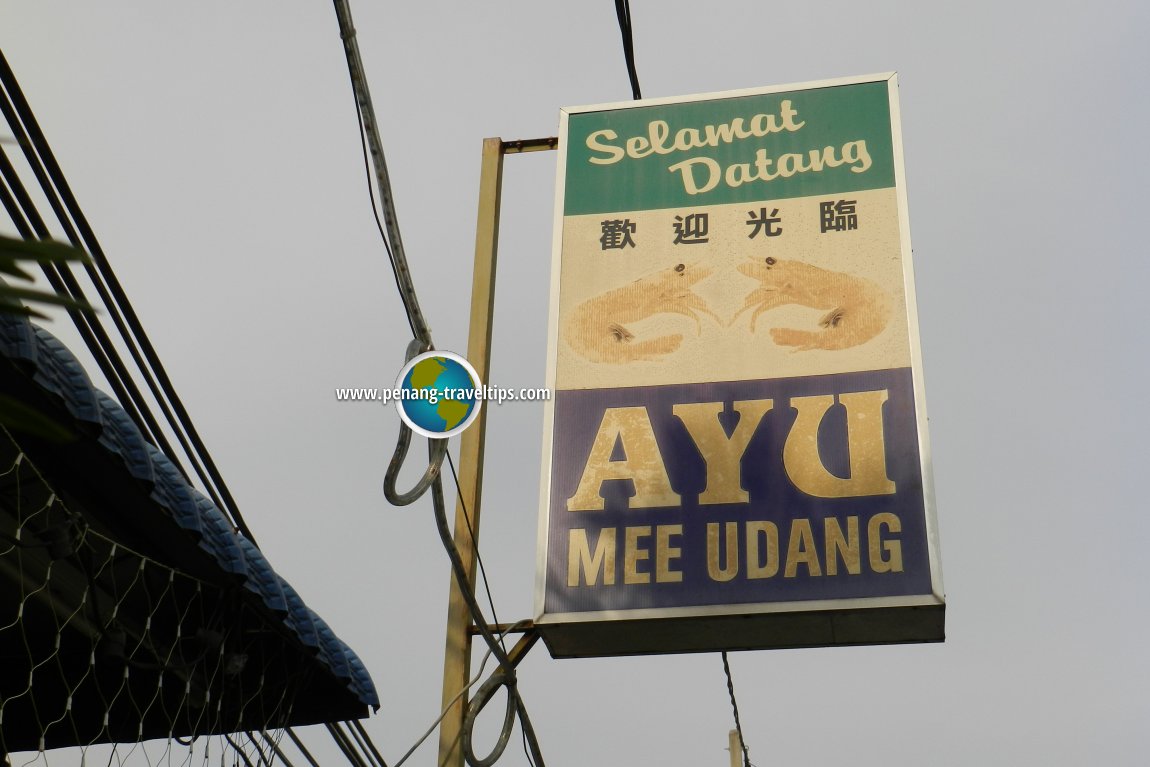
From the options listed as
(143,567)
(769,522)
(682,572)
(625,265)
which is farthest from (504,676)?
(625,265)

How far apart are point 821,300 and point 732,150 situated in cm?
114

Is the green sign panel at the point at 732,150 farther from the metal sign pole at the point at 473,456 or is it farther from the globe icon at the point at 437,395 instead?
the globe icon at the point at 437,395

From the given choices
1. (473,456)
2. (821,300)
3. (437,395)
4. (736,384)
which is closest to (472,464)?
(473,456)

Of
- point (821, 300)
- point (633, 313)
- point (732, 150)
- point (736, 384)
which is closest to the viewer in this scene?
point (736, 384)

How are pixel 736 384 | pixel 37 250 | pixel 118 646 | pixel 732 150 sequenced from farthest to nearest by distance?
pixel 732 150, pixel 736 384, pixel 118 646, pixel 37 250

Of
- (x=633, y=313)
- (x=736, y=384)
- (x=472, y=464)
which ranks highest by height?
(x=633, y=313)

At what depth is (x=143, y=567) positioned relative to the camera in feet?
15.2

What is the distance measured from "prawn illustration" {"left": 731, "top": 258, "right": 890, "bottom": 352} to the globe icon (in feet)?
5.07

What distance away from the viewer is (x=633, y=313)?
6.44m

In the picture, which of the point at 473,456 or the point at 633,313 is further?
the point at 633,313

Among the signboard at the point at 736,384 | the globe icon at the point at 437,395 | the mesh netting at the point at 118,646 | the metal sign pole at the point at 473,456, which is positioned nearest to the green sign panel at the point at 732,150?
the signboard at the point at 736,384

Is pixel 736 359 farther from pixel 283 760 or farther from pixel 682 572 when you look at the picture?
pixel 283 760

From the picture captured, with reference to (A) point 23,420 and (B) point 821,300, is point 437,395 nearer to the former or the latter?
(B) point 821,300

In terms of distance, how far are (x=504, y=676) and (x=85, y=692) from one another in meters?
1.87
